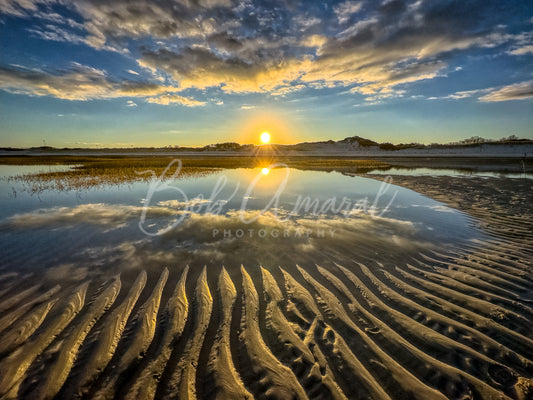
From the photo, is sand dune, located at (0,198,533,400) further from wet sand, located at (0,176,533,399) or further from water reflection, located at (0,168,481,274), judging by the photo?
water reflection, located at (0,168,481,274)

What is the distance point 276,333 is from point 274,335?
60 millimetres

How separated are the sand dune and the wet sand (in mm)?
19

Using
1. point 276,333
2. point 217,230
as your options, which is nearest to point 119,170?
point 217,230

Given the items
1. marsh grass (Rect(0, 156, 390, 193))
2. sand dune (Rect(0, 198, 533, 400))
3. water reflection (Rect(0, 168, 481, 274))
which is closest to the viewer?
sand dune (Rect(0, 198, 533, 400))

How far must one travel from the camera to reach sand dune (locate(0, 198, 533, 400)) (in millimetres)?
2895

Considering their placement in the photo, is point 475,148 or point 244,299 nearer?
point 244,299

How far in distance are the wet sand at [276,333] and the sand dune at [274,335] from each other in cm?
2

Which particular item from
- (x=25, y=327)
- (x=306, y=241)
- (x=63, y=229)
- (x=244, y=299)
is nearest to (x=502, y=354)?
(x=244, y=299)

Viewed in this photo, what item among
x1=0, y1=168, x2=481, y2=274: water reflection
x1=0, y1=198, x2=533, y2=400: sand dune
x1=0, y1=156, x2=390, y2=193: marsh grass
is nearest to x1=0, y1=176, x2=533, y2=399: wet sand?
x1=0, y1=198, x2=533, y2=400: sand dune

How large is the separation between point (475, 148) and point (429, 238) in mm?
106569

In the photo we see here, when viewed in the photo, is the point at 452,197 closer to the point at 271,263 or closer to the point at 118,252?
the point at 271,263

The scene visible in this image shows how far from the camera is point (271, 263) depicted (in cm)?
628

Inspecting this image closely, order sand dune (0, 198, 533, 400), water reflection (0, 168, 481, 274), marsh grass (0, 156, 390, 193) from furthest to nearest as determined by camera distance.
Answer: marsh grass (0, 156, 390, 193), water reflection (0, 168, 481, 274), sand dune (0, 198, 533, 400)

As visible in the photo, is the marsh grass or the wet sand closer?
the wet sand
